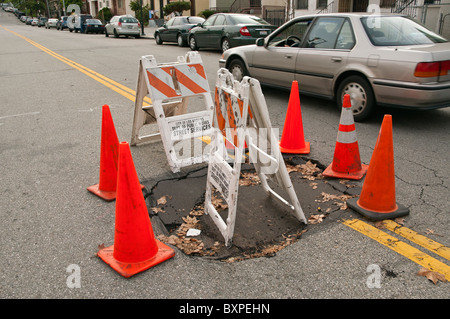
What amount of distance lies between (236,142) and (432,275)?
5.58ft

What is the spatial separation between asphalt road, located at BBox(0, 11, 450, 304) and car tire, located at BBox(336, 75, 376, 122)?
274mm

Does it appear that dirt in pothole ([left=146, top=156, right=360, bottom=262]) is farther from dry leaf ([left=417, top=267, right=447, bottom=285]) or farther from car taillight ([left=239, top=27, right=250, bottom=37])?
car taillight ([left=239, top=27, right=250, bottom=37])

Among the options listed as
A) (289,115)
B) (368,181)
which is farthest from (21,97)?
(368,181)

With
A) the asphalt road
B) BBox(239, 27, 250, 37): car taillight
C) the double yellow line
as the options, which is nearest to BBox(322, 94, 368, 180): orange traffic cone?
the asphalt road

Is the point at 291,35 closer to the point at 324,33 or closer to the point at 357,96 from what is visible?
the point at 324,33

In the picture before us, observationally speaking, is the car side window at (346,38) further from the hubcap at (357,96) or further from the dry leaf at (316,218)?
the dry leaf at (316,218)

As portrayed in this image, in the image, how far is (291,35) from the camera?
25.1 ft

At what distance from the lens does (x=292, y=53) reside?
23.8 feet

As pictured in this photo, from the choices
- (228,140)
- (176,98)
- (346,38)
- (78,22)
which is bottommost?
(228,140)

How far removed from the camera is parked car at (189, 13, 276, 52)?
1445 centimetres

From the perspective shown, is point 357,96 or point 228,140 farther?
point 357,96

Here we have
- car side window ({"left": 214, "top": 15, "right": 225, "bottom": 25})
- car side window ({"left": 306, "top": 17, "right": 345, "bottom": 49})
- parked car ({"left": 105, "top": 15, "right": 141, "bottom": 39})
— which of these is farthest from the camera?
parked car ({"left": 105, "top": 15, "right": 141, "bottom": 39})

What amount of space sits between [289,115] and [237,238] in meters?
2.30

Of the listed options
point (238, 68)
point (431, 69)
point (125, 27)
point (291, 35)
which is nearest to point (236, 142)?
point (431, 69)
